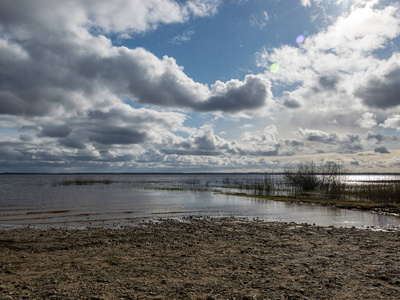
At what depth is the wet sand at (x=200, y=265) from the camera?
24.7 feet

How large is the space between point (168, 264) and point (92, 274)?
2.57m

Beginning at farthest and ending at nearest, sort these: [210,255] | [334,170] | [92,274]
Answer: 1. [334,170]
2. [210,255]
3. [92,274]

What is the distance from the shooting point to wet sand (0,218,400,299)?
7516 mm

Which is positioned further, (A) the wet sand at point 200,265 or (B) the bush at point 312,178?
(B) the bush at point 312,178

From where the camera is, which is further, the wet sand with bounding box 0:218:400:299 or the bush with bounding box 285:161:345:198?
the bush with bounding box 285:161:345:198

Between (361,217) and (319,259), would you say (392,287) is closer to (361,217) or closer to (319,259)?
(319,259)

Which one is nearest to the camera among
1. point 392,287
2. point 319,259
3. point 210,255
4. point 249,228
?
point 392,287

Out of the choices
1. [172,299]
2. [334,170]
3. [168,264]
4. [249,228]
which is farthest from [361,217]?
[334,170]

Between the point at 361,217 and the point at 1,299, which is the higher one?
the point at 1,299

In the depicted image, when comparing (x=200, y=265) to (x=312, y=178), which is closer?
(x=200, y=265)

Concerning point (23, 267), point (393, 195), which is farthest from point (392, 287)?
point (393, 195)

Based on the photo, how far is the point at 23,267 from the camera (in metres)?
9.69

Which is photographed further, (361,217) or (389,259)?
(361,217)

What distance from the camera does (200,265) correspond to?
9898 mm
